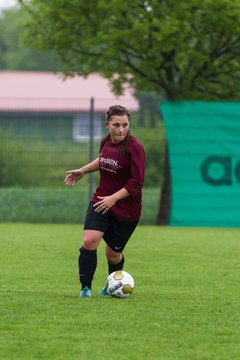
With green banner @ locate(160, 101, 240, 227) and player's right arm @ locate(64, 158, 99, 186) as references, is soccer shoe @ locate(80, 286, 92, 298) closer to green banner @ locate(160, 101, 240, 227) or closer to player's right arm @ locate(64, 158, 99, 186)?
player's right arm @ locate(64, 158, 99, 186)

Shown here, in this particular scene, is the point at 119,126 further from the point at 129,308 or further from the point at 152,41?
the point at 152,41

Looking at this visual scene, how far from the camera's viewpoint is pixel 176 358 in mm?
5930

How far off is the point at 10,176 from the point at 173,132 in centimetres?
359

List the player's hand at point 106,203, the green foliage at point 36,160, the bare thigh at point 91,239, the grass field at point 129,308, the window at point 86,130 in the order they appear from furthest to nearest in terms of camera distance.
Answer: the window at point 86,130 < the green foliage at point 36,160 < the bare thigh at point 91,239 < the player's hand at point 106,203 < the grass field at point 129,308

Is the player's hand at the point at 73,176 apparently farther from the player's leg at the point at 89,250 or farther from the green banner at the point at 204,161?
the green banner at the point at 204,161

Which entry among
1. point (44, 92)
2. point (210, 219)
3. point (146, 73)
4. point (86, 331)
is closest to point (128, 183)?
point (86, 331)

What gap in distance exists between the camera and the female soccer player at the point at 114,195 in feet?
27.5

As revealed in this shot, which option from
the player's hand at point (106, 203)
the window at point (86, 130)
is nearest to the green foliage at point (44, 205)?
the window at point (86, 130)

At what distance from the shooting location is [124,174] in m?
8.55

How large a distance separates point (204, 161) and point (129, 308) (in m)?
10.7

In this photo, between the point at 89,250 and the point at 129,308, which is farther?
the point at 89,250

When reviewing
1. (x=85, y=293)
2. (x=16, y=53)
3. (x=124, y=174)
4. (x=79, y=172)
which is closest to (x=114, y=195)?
(x=124, y=174)

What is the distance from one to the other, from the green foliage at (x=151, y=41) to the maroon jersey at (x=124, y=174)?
30.5ft

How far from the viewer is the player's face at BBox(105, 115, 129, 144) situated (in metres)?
8.38
